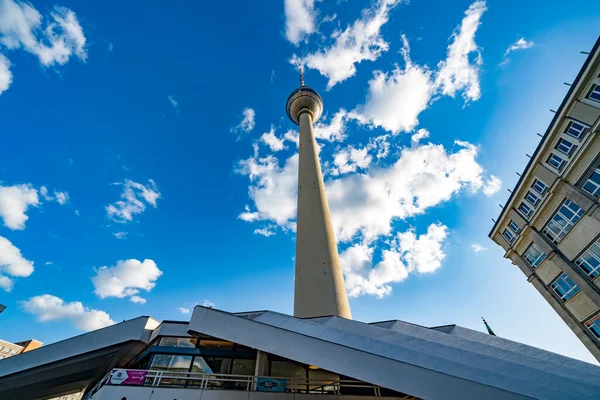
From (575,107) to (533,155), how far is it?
488 cm

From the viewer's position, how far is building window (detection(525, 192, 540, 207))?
2312 cm

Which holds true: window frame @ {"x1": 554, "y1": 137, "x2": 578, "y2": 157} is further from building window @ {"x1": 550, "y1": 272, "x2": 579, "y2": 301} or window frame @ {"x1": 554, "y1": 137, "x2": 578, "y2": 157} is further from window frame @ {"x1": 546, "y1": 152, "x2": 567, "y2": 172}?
building window @ {"x1": 550, "y1": 272, "x2": 579, "y2": 301}

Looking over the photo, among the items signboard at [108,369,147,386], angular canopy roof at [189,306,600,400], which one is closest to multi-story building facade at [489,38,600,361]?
angular canopy roof at [189,306,600,400]

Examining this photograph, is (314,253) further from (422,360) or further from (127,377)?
(422,360)

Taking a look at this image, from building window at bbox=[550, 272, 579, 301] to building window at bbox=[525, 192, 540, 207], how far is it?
19.6ft

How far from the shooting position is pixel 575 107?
62.4 ft

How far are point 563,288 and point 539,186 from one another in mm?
8300

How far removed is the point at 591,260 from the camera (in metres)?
18.3

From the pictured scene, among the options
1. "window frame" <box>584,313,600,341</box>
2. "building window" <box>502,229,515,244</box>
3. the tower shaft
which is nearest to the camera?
the tower shaft

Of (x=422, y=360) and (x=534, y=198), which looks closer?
(x=422, y=360)

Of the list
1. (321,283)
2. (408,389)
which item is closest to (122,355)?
(321,283)

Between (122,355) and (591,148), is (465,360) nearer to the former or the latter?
(122,355)

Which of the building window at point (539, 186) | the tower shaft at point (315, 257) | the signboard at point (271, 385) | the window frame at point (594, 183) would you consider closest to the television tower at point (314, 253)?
the tower shaft at point (315, 257)

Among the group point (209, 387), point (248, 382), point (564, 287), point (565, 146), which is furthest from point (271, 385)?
point (565, 146)
